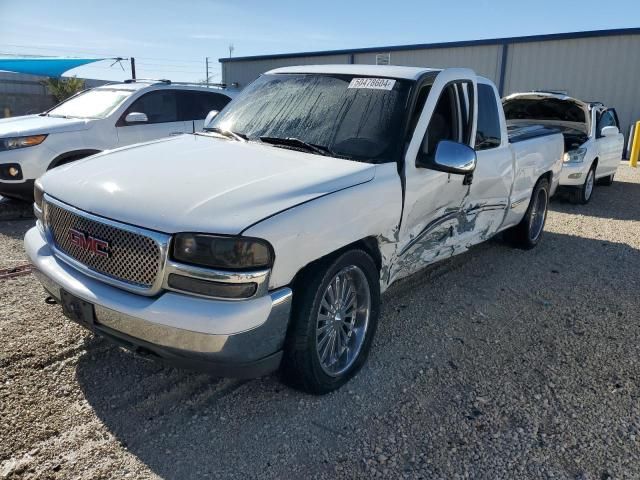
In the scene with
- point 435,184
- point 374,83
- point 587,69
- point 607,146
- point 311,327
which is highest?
point 587,69

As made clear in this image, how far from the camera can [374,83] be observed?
3730 millimetres

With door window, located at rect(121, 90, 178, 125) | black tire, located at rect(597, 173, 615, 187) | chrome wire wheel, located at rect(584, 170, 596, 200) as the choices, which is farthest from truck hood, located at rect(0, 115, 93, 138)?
black tire, located at rect(597, 173, 615, 187)

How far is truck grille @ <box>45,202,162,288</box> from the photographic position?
2482 millimetres

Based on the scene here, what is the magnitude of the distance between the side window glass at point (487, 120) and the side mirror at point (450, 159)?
3.36 feet

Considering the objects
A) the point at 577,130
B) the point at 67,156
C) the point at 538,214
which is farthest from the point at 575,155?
the point at 67,156

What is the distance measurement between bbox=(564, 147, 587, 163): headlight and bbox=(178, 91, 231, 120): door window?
575 cm

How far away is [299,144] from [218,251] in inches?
52.0

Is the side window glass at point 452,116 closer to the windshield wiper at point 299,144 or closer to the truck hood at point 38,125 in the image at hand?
the windshield wiper at point 299,144

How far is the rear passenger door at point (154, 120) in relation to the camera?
295 inches

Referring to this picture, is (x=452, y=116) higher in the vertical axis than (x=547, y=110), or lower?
higher

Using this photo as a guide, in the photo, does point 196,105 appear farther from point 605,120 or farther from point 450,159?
point 605,120

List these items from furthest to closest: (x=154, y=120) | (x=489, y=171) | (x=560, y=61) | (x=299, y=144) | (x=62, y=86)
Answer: (x=62, y=86) → (x=560, y=61) → (x=154, y=120) → (x=489, y=171) → (x=299, y=144)

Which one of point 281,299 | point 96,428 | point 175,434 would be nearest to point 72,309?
point 96,428

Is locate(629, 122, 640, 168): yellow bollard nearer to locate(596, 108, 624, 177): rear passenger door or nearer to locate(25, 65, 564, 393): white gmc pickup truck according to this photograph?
locate(596, 108, 624, 177): rear passenger door
